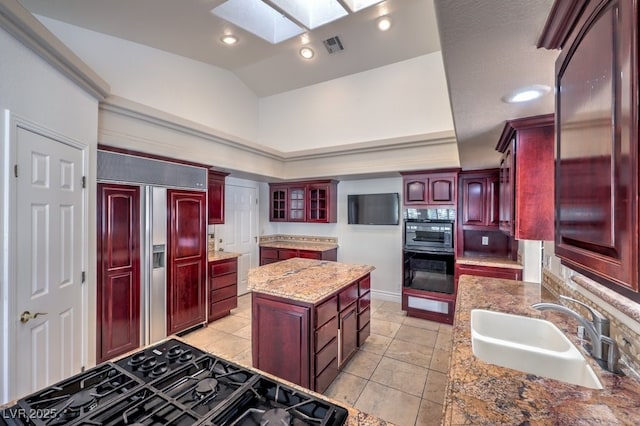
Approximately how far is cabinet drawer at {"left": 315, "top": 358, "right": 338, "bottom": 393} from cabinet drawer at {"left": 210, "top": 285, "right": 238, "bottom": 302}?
83.9 inches

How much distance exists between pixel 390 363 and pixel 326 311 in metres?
1.17

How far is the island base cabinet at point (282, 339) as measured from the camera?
2111mm

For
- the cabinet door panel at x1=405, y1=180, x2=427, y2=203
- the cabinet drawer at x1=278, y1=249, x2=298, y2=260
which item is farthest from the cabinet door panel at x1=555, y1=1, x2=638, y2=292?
the cabinet drawer at x1=278, y1=249, x2=298, y2=260

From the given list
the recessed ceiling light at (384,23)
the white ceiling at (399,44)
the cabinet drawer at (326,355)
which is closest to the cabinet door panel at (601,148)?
the white ceiling at (399,44)

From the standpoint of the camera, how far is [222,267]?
395cm

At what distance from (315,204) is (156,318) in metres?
3.00

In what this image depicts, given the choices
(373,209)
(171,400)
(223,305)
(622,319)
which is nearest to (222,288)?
(223,305)

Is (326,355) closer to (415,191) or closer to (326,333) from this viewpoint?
(326,333)

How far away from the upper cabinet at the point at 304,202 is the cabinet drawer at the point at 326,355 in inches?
107

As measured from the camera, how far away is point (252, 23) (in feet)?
10.3

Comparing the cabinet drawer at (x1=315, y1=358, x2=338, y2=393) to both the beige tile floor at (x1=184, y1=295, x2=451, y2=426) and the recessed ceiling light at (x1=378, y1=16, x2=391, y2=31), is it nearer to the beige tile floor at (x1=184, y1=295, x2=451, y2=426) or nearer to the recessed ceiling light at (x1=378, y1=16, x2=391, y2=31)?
the beige tile floor at (x1=184, y1=295, x2=451, y2=426)

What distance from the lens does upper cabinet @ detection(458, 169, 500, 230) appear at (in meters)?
3.82

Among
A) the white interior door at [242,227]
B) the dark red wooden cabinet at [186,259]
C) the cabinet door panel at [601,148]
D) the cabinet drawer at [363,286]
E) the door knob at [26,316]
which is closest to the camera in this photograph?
the cabinet door panel at [601,148]

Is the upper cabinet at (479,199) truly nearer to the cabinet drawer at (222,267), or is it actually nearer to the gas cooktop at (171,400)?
the cabinet drawer at (222,267)
